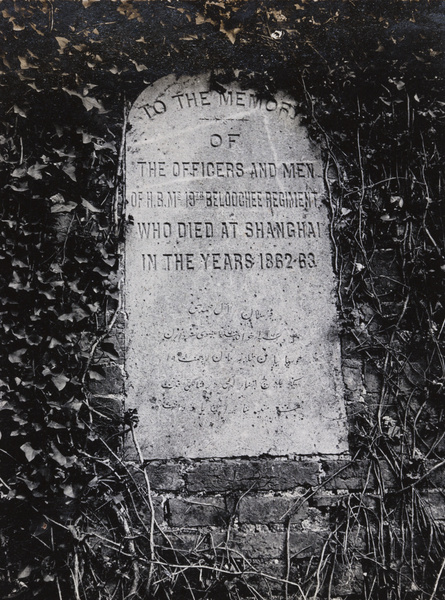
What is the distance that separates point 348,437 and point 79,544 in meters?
1.67

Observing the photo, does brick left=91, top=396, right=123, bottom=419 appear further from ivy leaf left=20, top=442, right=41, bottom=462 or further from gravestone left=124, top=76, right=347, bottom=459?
ivy leaf left=20, top=442, right=41, bottom=462

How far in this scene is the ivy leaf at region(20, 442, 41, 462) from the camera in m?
2.80

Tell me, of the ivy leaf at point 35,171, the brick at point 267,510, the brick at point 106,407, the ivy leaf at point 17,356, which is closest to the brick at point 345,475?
the brick at point 267,510

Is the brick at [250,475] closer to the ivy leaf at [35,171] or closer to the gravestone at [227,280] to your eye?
the gravestone at [227,280]

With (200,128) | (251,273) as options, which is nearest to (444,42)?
(200,128)

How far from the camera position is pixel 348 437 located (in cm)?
307

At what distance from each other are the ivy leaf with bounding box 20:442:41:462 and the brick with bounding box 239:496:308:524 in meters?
1.20

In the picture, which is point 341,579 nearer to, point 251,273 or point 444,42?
point 251,273

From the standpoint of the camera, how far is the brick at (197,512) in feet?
9.60

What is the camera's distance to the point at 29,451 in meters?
2.81

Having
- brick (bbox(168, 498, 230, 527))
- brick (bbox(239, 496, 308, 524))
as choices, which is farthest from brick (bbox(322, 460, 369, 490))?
brick (bbox(168, 498, 230, 527))

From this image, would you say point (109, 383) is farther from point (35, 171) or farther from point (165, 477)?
point (35, 171)

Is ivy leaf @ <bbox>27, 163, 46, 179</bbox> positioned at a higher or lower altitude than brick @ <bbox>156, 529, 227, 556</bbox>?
higher

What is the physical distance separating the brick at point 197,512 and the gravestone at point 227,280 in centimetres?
27
